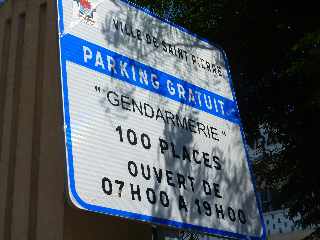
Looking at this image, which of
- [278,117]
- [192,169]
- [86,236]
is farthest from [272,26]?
[86,236]

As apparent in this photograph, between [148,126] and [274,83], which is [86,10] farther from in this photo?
[274,83]

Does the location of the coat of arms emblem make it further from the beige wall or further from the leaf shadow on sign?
the beige wall

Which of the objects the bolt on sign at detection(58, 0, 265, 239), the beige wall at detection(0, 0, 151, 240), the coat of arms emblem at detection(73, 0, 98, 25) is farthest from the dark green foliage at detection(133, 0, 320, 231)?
the coat of arms emblem at detection(73, 0, 98, 25)

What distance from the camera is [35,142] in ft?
10.3

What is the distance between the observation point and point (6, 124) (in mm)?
3418

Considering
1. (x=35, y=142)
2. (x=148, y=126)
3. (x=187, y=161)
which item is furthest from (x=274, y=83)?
(x=35, y=142)

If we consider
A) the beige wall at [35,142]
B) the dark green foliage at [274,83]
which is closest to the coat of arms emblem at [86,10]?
the beige wall at [35,142]

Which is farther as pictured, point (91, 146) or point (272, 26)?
point (272, 26)

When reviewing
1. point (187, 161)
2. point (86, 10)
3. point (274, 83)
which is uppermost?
point (274, 83)

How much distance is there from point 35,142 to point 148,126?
79 cm

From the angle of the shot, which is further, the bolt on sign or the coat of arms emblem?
the coat of arms emblem

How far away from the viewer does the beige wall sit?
111 inches

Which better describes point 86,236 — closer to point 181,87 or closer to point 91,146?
point 91,146

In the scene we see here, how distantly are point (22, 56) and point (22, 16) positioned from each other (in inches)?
13.9
